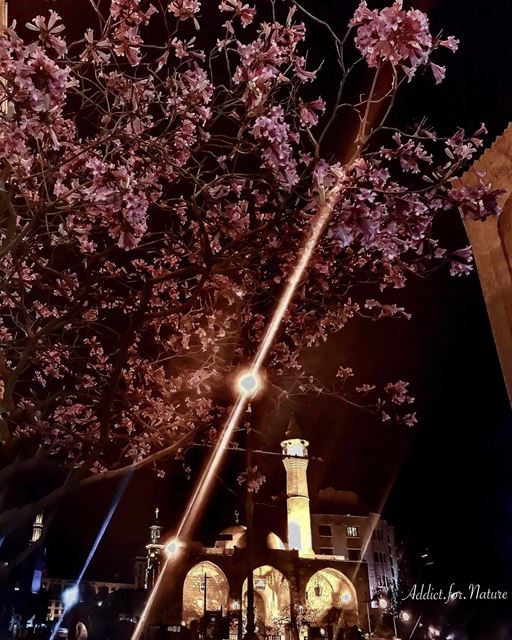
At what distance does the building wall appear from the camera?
7006 centimetres

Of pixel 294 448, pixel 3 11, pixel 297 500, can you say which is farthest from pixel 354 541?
pixel 3 11

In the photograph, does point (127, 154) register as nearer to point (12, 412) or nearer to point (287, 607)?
point (12, 412)

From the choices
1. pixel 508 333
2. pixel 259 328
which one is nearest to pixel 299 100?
pixel 259 328

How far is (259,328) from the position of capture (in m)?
9.48

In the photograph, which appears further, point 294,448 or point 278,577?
point 294,448

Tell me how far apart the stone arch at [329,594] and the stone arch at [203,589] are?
364 inches

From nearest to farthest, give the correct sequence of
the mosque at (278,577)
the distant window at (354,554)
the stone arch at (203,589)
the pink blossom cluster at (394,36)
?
the pink blossom cluster at (394,36), the mosque at (278,577), the stone arch at (203,589), the distant window at (354,554)

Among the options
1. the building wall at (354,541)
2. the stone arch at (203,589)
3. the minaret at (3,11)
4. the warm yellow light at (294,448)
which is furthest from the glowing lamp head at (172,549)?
the minaret at (3,11)

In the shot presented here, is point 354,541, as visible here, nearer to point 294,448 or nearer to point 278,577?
point 278,577

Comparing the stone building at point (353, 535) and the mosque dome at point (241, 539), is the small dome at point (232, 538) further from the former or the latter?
the stone building at point (353, 535)

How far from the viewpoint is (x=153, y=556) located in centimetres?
6919

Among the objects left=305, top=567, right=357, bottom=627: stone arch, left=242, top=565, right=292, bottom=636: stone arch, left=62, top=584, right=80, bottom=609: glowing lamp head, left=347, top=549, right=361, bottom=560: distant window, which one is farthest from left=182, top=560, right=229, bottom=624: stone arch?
left=347, top=549, right=361, bottom=560: distant window

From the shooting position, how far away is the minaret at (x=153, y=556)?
62122 millimetres

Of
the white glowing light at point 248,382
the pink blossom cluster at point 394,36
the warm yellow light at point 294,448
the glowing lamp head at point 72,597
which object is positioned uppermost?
the warm yellow light at point 294,448
